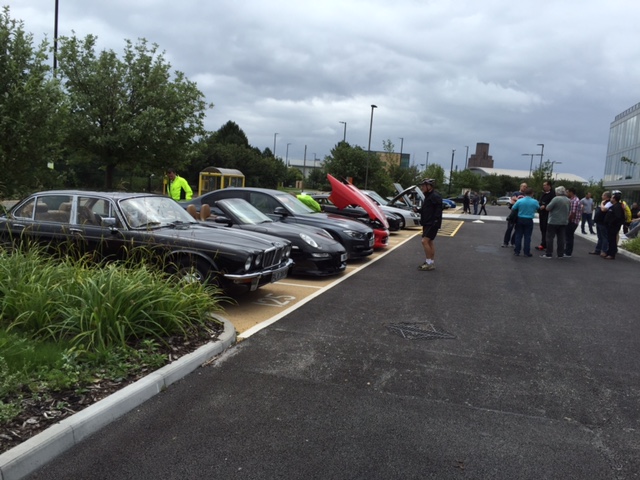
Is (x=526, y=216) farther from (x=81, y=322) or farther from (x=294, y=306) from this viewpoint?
(x=81, y=322)


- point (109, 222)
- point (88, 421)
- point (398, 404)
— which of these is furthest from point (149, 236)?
point (398, 404)

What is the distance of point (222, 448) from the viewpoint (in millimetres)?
3111

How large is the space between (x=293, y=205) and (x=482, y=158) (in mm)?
156695

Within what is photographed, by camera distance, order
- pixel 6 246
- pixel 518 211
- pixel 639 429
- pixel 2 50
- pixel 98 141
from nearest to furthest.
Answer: pixel 639 429 < pixel 6 246 < pixel 2 50 < pixel 518 211 < pixel 98 141

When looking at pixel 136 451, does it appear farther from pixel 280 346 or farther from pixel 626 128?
pixel 626 128

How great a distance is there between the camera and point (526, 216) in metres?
12.1

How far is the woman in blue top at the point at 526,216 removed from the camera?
11992 mm

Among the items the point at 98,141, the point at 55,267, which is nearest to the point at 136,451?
the point at 55,267

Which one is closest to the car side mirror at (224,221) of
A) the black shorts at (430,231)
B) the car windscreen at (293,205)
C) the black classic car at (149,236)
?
the black classic car at (149,236)

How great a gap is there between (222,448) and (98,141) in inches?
Result: 562

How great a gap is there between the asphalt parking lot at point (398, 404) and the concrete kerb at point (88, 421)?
7cm

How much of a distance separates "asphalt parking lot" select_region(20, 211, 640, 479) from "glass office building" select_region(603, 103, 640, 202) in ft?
150

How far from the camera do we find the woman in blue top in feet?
39.3

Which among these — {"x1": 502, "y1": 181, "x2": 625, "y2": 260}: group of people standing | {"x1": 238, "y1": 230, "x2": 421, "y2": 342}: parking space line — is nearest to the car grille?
{"x1": 238, "y1": 230, "x2": 421, "y2": 342}: parking space line
